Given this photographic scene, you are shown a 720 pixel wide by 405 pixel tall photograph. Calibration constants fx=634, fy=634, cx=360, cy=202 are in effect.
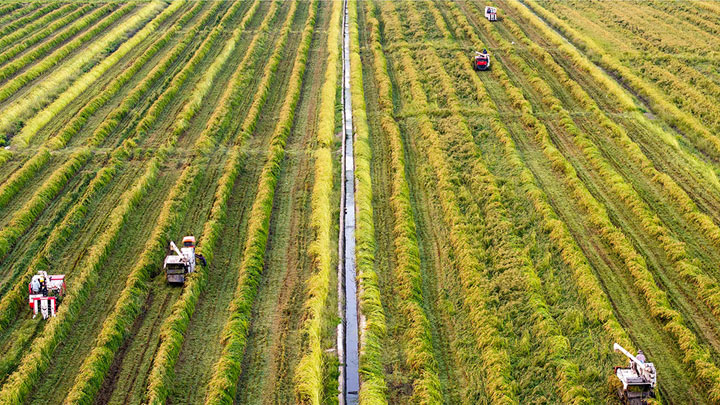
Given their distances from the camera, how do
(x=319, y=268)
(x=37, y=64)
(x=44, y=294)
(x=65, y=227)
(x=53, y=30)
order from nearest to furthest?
(x=44, y=294) < (x=319, y=268) < (x=65, y=227) < (x=37, y=64) < (x=53, y=30)

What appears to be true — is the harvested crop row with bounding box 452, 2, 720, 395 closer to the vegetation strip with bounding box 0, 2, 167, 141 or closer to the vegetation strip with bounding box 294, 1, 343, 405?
the vegetation strip with bounding box 294, 1, 343, 405

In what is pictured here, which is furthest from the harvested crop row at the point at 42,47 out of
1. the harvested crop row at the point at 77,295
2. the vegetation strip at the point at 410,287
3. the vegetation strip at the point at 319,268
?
the vegetation strip at the point at 410,287

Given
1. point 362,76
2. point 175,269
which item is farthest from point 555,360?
point 362,76

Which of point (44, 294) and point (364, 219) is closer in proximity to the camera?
point (44, 294)

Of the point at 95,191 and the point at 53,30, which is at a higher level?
the point at 95,191

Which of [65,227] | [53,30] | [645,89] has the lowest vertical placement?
[645,89]

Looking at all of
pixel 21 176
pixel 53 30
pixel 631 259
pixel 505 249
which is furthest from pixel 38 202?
pixel 53 30

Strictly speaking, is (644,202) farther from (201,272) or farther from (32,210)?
(32,210)

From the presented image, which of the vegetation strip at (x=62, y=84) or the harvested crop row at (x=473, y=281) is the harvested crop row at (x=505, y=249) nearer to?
the harvested crop row at (x=473, y=281)
